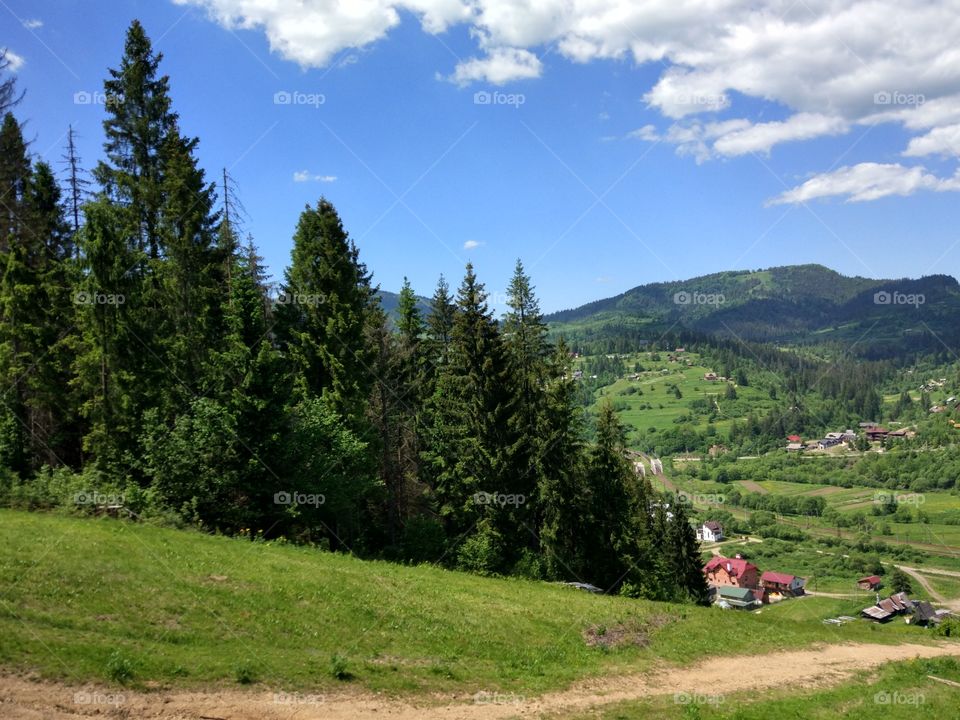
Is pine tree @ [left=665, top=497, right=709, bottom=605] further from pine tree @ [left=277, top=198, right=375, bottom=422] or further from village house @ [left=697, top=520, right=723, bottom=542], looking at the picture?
village house @ [left=697, top=520, right=723, bottom=542]

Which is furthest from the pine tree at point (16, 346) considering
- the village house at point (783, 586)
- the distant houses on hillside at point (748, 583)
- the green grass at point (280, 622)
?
the village house at point (783, 586)

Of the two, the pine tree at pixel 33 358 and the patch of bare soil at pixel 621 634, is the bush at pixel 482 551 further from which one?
the pine tree at pixel 33 358

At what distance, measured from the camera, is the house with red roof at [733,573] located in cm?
11025

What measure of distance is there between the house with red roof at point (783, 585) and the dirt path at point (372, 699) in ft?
328

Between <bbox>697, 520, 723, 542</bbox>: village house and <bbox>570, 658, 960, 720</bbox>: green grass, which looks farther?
<bbox>697, 520, 723, 542</bbox>: village house

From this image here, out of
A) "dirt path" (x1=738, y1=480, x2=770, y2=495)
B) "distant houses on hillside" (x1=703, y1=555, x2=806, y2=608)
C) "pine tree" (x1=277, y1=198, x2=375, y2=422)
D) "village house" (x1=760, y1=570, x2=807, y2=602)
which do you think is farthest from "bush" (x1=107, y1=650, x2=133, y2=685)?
"dirt path" (x1=738, y1=480, x2=770, y2=495)

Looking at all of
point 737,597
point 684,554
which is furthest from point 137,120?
point 737,597

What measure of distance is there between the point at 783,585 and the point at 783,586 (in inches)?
8.2

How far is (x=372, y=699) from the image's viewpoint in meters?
→ 14.0

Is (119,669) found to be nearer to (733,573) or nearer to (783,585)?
(733,573)

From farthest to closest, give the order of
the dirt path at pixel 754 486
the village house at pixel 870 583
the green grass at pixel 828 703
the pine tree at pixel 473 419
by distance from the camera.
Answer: the dirt path at pixel 754 486 → the village house at pixel 870 583 → the pine tree at pixel 473 419 → the green grass at pixel 828 703

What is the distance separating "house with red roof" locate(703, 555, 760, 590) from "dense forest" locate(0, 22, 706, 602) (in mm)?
81728

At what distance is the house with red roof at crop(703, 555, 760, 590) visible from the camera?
4341 inches

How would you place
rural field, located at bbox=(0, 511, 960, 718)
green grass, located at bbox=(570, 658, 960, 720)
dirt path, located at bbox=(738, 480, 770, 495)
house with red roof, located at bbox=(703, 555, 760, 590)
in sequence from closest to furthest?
rural field, located at bbox=(0, 511, 960, 718) < green grass, located at bbox=(570, 658, 960, 720) < house with red roof, located at bbox=(703, 555, 760, 590) < dirt path, located at bbox=(738, 480, 770, 495)
